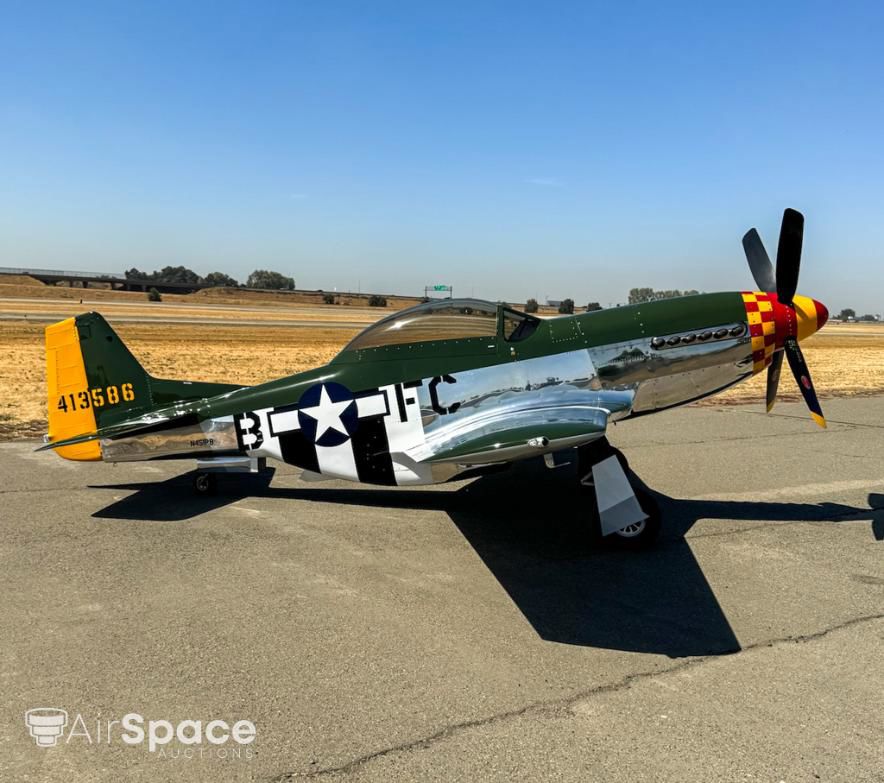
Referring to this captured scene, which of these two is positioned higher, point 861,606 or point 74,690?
point 74,690

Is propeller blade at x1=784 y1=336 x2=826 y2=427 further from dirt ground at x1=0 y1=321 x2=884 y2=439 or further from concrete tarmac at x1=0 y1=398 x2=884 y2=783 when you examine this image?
dirt ground at x1=0 y1=321 x2=884 y2=439

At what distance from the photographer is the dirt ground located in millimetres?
15508

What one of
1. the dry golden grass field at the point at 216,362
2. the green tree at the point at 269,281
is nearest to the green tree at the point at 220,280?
the green tree at the point at 269,281

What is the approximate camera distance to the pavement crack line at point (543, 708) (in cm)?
349

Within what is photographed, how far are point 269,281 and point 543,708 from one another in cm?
18909

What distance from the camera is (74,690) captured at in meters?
4.18

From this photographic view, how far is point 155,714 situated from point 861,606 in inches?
218

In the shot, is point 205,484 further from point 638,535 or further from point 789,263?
point 789,263

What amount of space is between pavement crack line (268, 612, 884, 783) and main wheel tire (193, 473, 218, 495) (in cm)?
561

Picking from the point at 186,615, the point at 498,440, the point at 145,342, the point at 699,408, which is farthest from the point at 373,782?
the point at 145,342

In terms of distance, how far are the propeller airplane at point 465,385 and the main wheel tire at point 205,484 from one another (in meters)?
0.39

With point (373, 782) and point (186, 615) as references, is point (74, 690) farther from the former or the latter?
point (373, 782)

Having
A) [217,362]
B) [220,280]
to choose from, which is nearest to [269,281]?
[220,280]

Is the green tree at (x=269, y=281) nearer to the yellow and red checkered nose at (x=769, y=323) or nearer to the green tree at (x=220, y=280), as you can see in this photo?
the green tree at (x=220, y=280)
